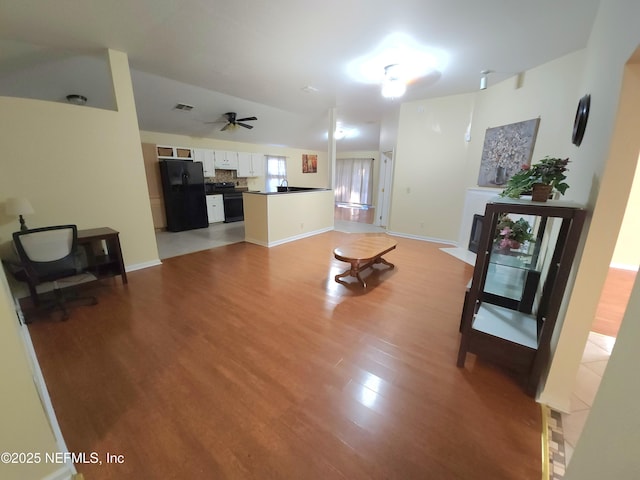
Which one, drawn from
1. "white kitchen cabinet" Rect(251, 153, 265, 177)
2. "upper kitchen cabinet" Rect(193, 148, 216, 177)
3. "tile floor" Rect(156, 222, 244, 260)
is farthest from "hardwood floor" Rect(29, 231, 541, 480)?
"white kitchen cabinet" Rect(251, 153, 265, 177)

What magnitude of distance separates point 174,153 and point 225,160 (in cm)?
129

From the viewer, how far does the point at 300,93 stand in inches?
177

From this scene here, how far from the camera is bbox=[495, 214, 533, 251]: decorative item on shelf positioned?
174cm

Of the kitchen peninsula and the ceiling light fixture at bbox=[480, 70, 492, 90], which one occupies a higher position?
the ceiling light fixture at bbox=[480, 70, 492, 90]

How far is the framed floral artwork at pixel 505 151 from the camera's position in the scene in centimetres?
322

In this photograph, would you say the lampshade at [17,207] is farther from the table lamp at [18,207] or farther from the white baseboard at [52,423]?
the white baseboard at [52,423]

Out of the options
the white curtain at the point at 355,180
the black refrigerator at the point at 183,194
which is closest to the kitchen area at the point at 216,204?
the black refrigerator at the point at 183,194

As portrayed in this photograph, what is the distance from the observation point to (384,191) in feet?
20.8

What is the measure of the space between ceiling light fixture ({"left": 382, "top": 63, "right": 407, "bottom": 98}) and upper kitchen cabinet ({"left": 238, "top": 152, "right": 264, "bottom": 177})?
4.83m

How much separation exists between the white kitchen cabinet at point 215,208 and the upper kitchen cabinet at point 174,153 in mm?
1133

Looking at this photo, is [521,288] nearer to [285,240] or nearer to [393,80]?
[393,80]

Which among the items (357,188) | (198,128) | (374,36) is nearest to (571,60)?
(374,36)

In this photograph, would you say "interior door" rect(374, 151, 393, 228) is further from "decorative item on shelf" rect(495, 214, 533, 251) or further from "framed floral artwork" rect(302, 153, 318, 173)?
"decorative item on shelf" rect(495, 214, 533, 251)

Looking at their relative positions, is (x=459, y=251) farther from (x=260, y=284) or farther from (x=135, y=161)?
(x=135, y=161)
